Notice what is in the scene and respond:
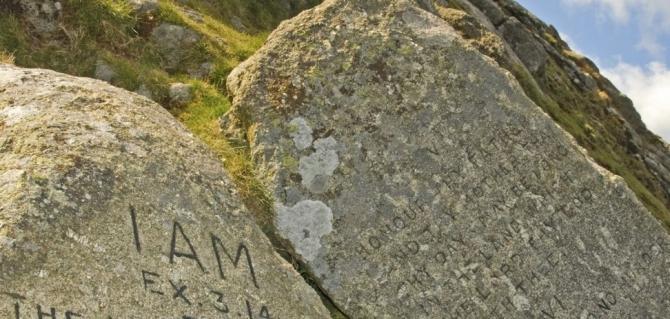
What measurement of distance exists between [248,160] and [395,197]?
2.56m

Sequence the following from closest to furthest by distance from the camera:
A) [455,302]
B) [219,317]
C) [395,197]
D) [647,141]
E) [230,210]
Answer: [219,317]
[230,210]
[455,302]
[395,197]
[647,141]

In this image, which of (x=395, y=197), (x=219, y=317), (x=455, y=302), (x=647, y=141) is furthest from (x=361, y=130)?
(x=647, y=141)

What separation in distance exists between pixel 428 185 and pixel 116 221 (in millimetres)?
5443

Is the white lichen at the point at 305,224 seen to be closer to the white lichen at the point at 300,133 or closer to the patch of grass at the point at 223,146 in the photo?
the patch of grass at the point at 223,146

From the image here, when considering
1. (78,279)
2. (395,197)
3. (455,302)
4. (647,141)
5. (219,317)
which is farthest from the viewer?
(647,141)

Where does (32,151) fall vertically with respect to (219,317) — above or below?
above

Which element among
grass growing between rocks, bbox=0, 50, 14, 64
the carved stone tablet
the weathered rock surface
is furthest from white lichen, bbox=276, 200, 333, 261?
grass growing between rocks, bbox=0, 50, 14, 64

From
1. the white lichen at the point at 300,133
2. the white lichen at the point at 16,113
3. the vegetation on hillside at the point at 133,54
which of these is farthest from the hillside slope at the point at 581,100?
the white lichen at the point at 16,113

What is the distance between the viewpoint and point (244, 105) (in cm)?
1167

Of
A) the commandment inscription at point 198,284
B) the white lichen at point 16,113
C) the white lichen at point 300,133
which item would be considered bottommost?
the commandment inscription at point 198,284

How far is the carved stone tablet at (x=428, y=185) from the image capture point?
10.5 metres

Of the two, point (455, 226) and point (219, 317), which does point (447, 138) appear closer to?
point (455, 226)

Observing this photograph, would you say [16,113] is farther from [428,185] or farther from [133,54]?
[428,185]

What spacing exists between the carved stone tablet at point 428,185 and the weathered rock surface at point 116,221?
1.60 metres
